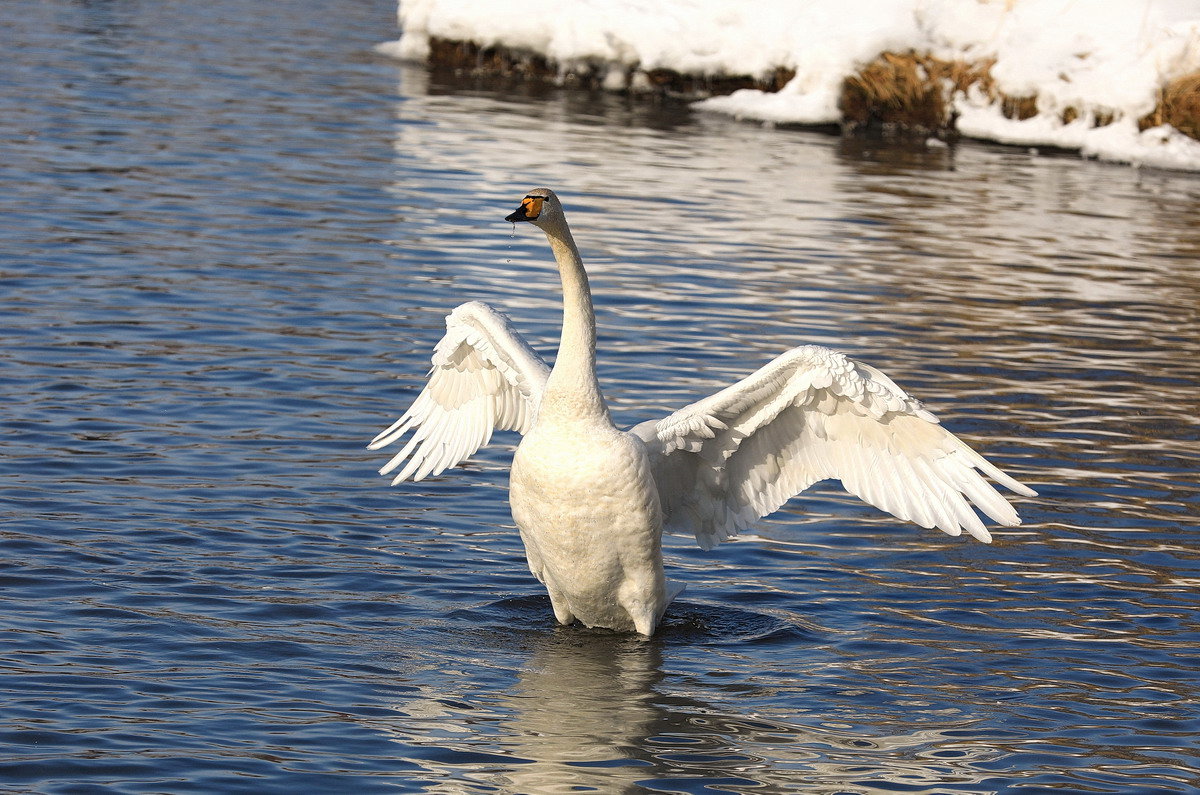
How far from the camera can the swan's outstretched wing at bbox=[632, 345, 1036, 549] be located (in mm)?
8367

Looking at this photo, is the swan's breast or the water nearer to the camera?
the water

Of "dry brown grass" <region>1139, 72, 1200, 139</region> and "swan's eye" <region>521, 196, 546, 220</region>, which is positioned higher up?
"dry brown grass" <region>1139, 72, 1200, 139</region>

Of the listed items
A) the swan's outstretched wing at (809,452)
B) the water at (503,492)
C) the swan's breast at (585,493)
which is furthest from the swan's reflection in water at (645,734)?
the swan's outstretched wing at (809,452)

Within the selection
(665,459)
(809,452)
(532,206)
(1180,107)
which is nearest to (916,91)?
(1180,107)

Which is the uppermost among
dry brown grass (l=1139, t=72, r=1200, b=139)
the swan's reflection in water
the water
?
dry brown grass (l=1139, t=72, r=1200, b=139)

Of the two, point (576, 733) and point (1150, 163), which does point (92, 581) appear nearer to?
point (576, 733)

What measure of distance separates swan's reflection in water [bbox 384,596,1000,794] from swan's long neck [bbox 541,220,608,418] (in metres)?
1.24

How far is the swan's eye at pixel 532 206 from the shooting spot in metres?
7.89

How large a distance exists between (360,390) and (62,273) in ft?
13.6

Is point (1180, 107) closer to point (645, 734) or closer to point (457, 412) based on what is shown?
point (457, 412)

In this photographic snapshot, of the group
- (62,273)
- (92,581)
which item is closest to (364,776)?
(92,581)

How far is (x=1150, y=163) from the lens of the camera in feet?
86.4

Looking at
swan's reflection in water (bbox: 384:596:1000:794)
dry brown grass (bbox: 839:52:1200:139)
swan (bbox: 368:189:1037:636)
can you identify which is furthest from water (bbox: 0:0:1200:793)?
dry brown grass (bbox: 839:52:1200:139)

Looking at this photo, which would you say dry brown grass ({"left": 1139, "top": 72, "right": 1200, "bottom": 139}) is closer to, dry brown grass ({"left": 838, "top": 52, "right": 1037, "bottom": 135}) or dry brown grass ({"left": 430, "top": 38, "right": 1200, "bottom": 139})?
dry brown grass ({"left": 430, "top": 38, "right": 1200, "bottom": 139})
